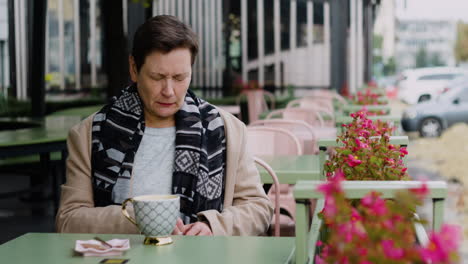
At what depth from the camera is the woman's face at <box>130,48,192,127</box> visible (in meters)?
2.05

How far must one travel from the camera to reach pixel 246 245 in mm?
1658

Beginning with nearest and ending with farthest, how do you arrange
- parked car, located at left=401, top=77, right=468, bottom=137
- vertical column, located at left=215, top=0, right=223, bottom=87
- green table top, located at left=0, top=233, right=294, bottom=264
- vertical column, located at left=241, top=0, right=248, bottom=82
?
1. green table top, located at left=0, top=233, right=294, bottom=264
2. vertical column, located at left=215, top=0, right=223, bottom=87
3. vertical column, located at left=241, top=0, right=248, bottom=82
4. parked car, located at left=401, top=77, right=468, bottom=137

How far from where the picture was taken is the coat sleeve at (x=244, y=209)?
1.99 m

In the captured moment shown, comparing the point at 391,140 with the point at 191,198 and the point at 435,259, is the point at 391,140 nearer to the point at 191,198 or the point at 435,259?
the point at 191,198

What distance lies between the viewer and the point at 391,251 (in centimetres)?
90

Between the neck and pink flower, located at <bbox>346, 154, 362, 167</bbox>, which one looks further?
the neck

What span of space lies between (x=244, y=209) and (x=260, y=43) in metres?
10.5

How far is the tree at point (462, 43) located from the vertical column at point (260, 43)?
5769 cm

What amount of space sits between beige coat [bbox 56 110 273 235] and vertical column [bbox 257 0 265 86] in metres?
10.3

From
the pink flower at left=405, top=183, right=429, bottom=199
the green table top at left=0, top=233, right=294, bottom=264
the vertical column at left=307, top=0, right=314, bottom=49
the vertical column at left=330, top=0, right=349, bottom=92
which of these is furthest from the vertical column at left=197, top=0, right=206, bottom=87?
the pink flower at left=405, top=183, right=429, bottom=199

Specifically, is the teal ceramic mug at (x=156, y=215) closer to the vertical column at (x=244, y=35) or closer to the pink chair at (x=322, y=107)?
the pink chair at (x=322, y=107)

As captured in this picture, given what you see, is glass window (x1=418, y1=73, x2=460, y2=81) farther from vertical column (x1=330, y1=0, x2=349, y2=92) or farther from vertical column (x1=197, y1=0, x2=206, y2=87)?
vertical column (x1=197, y1=0, x2=206, y2=87)

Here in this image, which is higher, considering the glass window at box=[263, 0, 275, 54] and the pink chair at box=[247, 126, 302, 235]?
the glass window at box=[263, 0, 275, 54]

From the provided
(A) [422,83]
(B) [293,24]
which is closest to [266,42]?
(B) [293,24]
